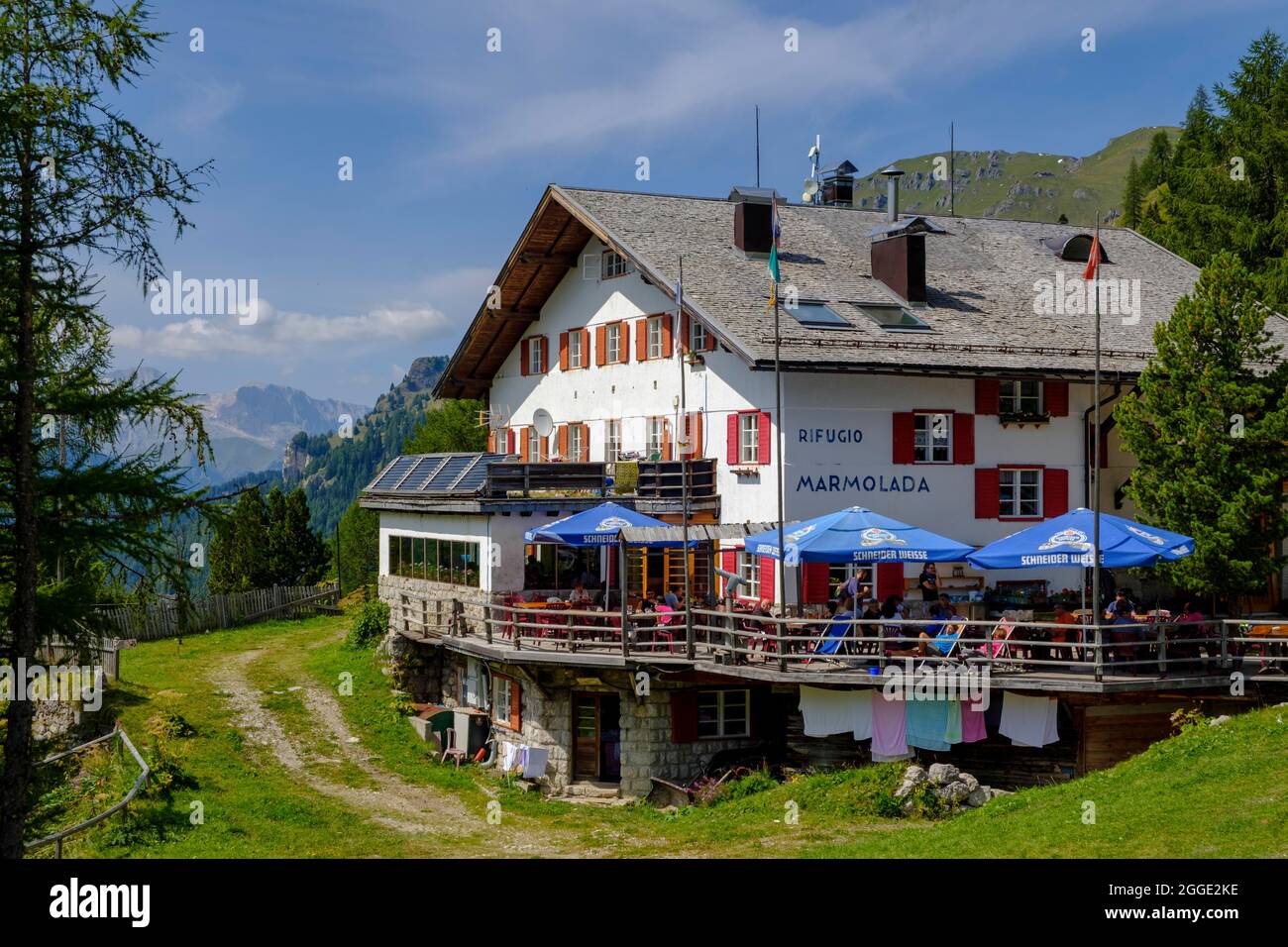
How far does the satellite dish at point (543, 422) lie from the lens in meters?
36.3

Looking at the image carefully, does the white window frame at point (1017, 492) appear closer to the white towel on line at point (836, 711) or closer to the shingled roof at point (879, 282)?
the shingled roof at point (879, 282)

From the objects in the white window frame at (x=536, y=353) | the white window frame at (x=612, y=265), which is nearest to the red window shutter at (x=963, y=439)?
the white window frame at (x=612, y=265)

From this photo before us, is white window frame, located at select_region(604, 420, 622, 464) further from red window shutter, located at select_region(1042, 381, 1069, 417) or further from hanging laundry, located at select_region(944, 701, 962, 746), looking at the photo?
hanging laundry, located at select_region(944, 701, 962, 746)

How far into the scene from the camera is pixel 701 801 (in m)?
22.6

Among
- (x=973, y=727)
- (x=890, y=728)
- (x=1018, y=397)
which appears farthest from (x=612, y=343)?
(x=973, y=727)

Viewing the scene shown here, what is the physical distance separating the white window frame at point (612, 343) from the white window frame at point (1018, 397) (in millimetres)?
9855

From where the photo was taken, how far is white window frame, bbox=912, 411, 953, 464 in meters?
26.8

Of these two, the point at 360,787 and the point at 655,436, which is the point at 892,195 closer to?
the point at 655,436

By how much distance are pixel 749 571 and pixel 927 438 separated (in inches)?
186

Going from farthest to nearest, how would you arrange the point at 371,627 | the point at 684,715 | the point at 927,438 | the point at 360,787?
the point at 371,627 < the point at 927,438 < the point at 360,787 < the point at 684,715

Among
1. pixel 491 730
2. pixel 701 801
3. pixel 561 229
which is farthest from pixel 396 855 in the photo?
pixel 561 229

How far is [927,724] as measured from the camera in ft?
69.7

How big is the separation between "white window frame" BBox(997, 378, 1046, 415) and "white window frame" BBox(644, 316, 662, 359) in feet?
26.8
